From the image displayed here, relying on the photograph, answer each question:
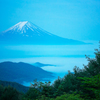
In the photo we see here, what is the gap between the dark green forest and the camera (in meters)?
3.67

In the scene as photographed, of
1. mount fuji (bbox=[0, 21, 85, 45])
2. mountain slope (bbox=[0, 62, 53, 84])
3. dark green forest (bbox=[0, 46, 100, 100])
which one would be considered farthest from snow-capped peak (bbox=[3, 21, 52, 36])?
dark green forest (bbox=[0, 46, 100, 100])

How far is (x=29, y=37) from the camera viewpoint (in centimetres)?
1886

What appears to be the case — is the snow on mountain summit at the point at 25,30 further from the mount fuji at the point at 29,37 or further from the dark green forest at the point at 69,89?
the dark green forest at the point at 69,89

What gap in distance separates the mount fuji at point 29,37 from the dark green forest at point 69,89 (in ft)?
40.6

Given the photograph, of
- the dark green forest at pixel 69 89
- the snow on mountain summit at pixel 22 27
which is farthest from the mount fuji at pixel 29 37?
the dark green forest at pixel 69 89

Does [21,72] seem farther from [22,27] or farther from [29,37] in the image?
[22,27]

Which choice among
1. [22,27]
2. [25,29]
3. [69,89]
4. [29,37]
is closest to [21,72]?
[29,37]

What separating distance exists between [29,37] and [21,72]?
5901 mm

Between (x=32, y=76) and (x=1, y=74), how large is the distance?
3.38 m

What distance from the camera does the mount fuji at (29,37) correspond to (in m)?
18.0

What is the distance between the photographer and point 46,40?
1948 centimetres

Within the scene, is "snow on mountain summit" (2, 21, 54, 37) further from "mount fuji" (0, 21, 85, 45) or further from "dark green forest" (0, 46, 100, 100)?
"dark green forest" (0, 46, 100, 100)

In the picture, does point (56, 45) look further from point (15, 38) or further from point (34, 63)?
point (15, 38)

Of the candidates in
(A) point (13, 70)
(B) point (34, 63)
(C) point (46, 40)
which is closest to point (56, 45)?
(C) point (46, 40)
